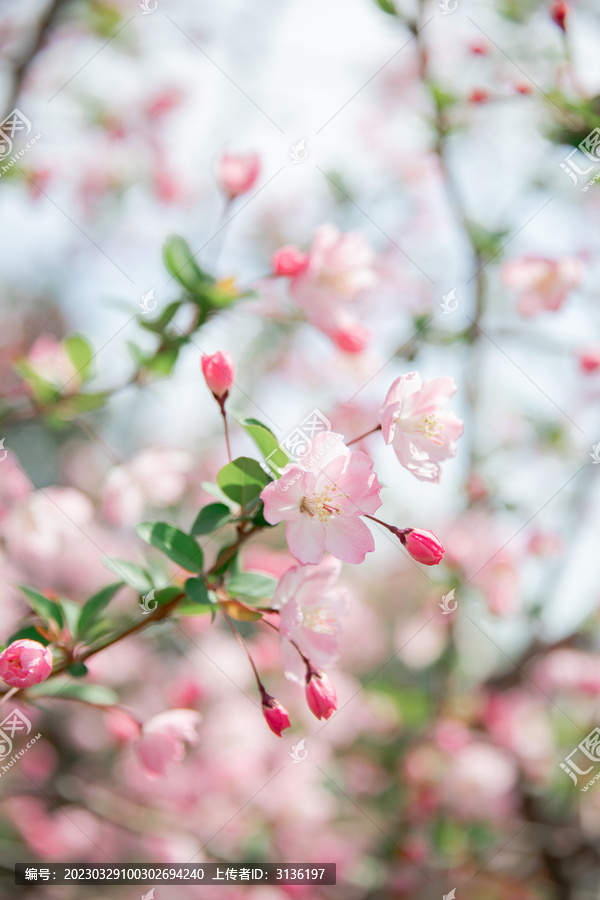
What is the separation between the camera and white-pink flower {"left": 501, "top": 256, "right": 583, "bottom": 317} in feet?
5.98

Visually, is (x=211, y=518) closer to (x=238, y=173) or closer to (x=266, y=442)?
(x=266, y=442)

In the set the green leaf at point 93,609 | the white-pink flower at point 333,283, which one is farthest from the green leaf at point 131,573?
the white-pink flower at point 333,283

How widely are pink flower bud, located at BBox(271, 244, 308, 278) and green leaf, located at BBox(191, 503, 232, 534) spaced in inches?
23.5

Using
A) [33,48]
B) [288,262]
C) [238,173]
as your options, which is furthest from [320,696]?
[33,48]

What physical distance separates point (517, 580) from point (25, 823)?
2.26 meters

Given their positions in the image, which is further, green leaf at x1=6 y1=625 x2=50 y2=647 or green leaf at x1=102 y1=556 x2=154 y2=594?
green leaf at x1=6 y1=625 x2=50 y2=647

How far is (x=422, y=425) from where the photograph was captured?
921 mm

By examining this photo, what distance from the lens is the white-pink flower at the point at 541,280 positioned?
5.98 ft

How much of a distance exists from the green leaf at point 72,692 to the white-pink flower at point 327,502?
0.54 meters

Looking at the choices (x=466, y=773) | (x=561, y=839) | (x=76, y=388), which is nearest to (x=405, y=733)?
(x=466, y=773)

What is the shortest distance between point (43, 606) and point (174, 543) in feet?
0.94

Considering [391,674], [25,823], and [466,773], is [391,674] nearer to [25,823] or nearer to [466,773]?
[466,773]

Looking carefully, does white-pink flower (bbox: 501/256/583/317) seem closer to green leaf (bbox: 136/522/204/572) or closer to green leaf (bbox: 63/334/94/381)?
green leaf (bbox: 63/334/94/381)

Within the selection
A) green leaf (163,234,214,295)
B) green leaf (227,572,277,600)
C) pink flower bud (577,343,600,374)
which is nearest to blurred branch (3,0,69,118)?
green leaf (163,234,214,295)
